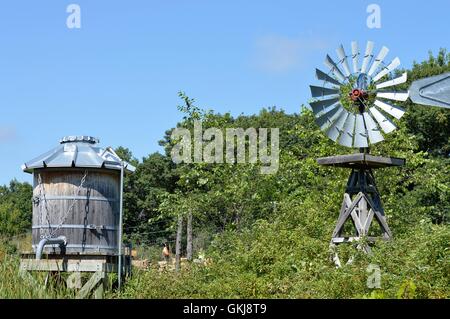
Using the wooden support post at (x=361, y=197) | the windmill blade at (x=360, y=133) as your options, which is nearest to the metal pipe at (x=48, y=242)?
the wooden support post at (x=361, y=197)

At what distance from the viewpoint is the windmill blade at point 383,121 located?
41.3ft

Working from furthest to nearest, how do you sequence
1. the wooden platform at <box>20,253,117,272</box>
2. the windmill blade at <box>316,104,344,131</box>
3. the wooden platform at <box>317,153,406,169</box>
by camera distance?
1. the windmill blade at <box>316,104,344,131</box>
2. the wooden platform at <box>317,153,406,169</box>
3. the wooden platform at <box>20,253,117,272</box>

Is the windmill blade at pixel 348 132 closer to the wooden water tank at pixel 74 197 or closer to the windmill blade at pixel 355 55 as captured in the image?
the windmill blade at pixel 355 55

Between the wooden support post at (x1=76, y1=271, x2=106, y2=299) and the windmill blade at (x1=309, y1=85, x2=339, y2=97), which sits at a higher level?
the windmill blade at (x1=309, y1=85, x2=339, y2=97)

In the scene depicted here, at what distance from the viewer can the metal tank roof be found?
12.4 metres

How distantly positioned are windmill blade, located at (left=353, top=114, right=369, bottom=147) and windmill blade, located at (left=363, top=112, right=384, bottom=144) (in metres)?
0.08

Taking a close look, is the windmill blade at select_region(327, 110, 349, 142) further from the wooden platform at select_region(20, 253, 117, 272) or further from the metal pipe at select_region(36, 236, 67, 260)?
the metal pipe at select_region(36, 236, 67, 260)

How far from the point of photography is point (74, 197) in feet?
40.7

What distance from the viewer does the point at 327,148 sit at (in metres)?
17.3

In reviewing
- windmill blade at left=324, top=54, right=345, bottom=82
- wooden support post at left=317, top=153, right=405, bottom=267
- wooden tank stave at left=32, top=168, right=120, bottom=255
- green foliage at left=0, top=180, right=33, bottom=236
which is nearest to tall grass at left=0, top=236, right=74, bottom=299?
wooden tank stave at left=32, top=168, right=120, bottom=255

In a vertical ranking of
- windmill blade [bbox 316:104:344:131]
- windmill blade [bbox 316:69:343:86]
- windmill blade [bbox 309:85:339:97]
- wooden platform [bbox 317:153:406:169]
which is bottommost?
wooden platform [bbox 317:153:406:169]

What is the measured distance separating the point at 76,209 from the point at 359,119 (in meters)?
5.37

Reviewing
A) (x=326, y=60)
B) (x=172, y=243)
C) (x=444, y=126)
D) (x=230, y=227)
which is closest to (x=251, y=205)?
(x=230, y=227)

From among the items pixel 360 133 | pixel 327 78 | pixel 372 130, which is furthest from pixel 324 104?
pixel 372 130
